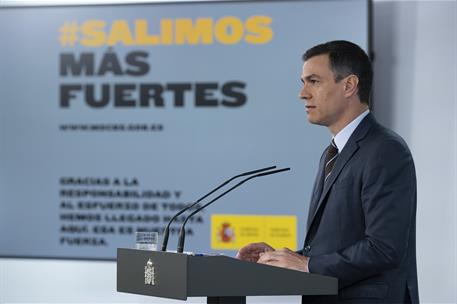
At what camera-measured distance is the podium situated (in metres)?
2.18

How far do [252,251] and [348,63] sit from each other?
70 cm

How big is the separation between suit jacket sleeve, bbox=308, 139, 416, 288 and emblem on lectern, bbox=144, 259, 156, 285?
1.56ft

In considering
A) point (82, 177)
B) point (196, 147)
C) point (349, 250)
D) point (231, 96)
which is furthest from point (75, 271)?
point (349, 250)

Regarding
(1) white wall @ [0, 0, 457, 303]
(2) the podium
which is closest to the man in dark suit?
(2) the podium

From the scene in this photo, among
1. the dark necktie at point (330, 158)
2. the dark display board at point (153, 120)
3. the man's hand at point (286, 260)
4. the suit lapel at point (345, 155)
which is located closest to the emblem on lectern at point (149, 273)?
the man's hand at point (286, 260)

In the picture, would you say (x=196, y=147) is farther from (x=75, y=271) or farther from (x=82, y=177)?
(x=75, y=271)

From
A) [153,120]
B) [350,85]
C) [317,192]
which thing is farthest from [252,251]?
[153,120]

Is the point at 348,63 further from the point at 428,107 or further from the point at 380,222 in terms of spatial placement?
the point at 428,107

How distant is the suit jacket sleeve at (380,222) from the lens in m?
2.41

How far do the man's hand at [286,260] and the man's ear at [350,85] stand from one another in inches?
23.0

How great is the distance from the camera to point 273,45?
15.3ft

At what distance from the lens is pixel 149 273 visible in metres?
2.30

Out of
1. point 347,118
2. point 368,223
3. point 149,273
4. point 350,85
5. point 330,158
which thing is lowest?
point 149,273

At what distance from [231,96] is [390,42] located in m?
0.95
